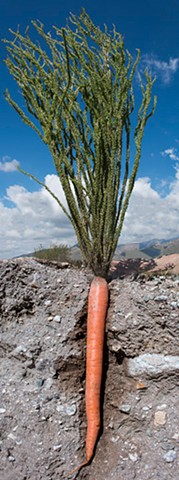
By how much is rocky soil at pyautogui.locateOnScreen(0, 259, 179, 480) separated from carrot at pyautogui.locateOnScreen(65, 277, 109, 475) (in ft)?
0.36

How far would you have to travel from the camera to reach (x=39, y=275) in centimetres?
359

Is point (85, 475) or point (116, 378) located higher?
point (116, 378)

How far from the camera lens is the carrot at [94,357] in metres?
2.85

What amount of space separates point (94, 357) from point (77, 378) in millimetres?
287

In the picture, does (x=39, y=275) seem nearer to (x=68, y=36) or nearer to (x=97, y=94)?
(x=97, y=94)

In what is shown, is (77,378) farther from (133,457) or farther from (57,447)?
(133,457)

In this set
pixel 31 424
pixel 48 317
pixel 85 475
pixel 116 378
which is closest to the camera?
pixel 85 475

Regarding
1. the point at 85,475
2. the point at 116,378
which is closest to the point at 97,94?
the point at 116,378

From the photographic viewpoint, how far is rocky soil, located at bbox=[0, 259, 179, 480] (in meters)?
2.71

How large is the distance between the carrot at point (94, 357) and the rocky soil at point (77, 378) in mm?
109

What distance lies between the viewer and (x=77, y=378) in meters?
3.16

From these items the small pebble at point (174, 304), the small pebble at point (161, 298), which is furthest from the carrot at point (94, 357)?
the small pebble at point (174, 304)

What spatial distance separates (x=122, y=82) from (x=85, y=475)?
3.77m

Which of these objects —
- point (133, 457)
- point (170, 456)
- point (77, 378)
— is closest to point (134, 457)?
point (133, 457)
